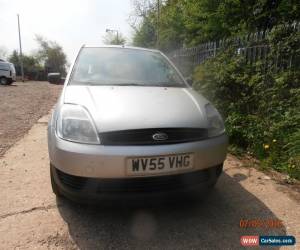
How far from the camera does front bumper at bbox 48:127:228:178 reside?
224 cm

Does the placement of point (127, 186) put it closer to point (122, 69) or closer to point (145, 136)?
point (145, 136)

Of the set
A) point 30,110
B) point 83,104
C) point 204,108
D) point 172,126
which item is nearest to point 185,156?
point 172,126

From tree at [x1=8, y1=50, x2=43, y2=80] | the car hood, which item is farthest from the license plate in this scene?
tree at [x1=8, y1=50, x2=43, y2=80]

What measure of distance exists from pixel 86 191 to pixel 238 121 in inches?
124

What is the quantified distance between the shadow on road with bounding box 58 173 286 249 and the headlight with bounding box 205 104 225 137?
0.64m

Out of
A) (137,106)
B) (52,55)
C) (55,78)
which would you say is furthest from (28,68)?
(137,106)

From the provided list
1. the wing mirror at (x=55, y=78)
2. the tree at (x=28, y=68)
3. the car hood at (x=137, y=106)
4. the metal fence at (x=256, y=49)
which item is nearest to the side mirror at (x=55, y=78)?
the wing mirror at (x=55, y=78)

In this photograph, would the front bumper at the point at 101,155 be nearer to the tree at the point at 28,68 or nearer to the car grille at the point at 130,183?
the car grille at the point at 130,183

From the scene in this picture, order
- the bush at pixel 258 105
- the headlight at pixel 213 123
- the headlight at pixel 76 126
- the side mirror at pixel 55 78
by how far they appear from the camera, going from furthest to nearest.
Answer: the side mirror at pixel 55 78
the bush at pixel 258 105
the headlight at pixel 213 123
the headlight at pixel 76 126

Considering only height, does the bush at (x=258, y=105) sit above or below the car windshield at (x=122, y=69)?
below

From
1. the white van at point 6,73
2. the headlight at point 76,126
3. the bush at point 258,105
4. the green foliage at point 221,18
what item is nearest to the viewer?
the headlight at point 76,126

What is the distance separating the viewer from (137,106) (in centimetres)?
261

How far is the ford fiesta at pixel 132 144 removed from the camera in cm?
228

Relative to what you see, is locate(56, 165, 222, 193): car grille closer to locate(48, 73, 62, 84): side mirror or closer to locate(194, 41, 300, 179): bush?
locate(194, 41, 300, 179): bush
